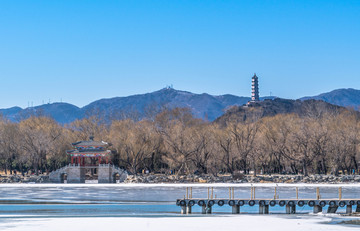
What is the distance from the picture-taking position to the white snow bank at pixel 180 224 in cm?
2992

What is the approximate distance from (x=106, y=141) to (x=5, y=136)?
17.1 metres

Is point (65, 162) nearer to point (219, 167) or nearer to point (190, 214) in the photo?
A: point (219, 167)

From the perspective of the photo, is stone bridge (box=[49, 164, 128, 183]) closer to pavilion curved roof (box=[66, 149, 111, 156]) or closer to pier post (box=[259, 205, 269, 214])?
pavilion curved roof (box=[66, 149, 111, 156])

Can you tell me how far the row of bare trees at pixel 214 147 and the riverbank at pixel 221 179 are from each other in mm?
4095

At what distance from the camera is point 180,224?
104 ft

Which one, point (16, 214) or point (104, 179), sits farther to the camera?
point (104, 179)

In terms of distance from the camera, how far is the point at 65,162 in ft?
339

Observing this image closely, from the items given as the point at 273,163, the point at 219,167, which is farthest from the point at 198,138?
the point at 273,163

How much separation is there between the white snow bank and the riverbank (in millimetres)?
47719

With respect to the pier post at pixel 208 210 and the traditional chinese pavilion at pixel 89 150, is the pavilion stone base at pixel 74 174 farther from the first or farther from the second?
the pier post at pixel 208 210

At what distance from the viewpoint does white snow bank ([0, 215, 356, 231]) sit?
29.9 meters

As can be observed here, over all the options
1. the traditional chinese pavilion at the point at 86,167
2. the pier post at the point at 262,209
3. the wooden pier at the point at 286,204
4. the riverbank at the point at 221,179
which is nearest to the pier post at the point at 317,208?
the wooden pier at the point at 286,204

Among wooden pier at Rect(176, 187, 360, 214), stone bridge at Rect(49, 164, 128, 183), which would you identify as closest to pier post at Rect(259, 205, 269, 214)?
wooden pier at Rect(176, 187, 360, 214)

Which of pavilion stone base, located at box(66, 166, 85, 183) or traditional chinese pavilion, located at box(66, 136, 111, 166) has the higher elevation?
traditional chinese pavilion, located at box(66, 136, 111, 166)
